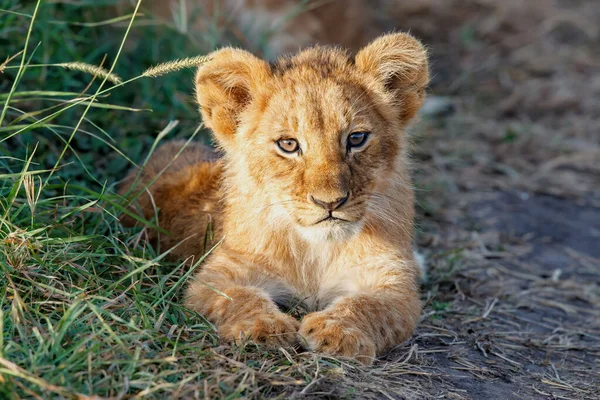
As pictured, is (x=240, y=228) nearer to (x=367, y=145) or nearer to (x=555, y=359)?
(x=367, y=145)

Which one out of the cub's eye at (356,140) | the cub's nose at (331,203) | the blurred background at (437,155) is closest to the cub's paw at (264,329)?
the blurred background at (437,155)

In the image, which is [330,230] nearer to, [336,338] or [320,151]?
[320,151]

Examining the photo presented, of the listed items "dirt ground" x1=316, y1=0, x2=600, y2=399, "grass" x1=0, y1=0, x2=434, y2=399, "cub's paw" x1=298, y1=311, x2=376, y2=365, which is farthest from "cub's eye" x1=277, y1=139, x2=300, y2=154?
"dirt ground" x1=316, y1=0, x2=600, y2=399

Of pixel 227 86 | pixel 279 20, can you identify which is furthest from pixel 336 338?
pixel 279 20

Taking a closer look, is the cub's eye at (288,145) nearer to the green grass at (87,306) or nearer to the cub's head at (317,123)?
the cub's head at (317,123)

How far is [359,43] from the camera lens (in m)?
9.70

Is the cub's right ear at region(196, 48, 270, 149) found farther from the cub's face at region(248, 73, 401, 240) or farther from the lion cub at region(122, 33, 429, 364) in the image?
the cub's face at region(248, 73, 401, 240)

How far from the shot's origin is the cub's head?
4.03 meters

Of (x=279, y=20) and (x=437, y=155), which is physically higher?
(x=279, y=20)

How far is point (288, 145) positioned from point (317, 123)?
0.20m

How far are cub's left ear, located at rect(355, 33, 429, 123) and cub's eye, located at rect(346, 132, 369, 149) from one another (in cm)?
46

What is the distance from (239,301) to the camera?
13.4ft

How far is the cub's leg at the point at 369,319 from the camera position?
3.79 m

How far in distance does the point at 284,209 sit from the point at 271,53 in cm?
413
